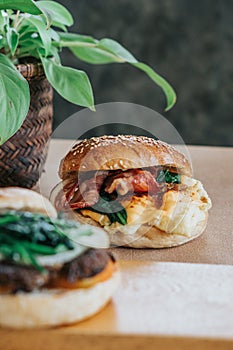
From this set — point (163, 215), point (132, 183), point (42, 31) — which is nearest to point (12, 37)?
point (42, 31)

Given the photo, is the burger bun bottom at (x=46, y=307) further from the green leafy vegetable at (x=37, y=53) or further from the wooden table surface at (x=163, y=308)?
the green leafy vegetable at (x=37, y=53)

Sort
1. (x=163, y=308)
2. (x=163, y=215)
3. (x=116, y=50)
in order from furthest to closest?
(x=116, y=50) → (x=163, y=215) → (x=163, y=308)

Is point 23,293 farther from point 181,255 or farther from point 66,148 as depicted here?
point 66,148

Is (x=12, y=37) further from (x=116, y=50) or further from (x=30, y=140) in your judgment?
(x=116, y=50)

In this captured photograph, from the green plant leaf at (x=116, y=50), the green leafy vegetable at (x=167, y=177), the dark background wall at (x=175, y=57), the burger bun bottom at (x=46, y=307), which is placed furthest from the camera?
the dark background wall at (x=175, y=57)

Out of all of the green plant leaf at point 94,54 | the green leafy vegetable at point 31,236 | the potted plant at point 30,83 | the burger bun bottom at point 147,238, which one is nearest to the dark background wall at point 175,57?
the green plant leaf at point 94,54

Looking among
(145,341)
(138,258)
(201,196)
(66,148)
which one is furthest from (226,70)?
(145,341)
